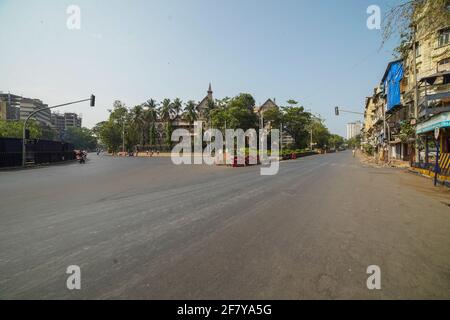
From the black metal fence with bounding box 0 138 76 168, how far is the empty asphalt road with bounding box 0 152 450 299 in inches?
824

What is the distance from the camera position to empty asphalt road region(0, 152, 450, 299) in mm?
2838

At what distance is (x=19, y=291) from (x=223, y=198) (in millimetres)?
6006

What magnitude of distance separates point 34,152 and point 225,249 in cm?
3114

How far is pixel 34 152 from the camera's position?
26672mm

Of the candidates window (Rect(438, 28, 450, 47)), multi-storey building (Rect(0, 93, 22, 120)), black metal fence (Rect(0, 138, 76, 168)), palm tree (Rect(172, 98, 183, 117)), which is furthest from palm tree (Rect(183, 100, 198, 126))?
multi-storey building (Rect(0, 93, 22, 120))

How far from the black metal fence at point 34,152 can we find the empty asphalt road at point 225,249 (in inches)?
824

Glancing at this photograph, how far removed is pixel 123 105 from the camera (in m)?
85.9

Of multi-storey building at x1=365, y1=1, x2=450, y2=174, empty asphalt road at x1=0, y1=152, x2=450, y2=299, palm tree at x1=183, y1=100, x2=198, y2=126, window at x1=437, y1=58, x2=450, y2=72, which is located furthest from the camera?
palm tree at x1=183, y1=100, x2=198, y2=126

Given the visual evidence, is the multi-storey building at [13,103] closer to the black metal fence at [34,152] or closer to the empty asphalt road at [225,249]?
the black metal fence at [34,152]

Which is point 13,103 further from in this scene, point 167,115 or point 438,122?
point 438,122

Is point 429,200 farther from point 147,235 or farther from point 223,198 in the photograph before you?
point 147,235

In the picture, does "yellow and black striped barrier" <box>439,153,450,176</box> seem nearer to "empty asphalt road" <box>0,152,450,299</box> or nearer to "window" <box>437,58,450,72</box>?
"empty asphalt road" <box>0,152,450,299</box>

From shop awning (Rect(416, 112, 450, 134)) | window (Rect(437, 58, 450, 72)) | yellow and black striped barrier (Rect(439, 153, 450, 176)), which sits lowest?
yellow and black striped barrier (Rect(439, 153, 450, 176))
